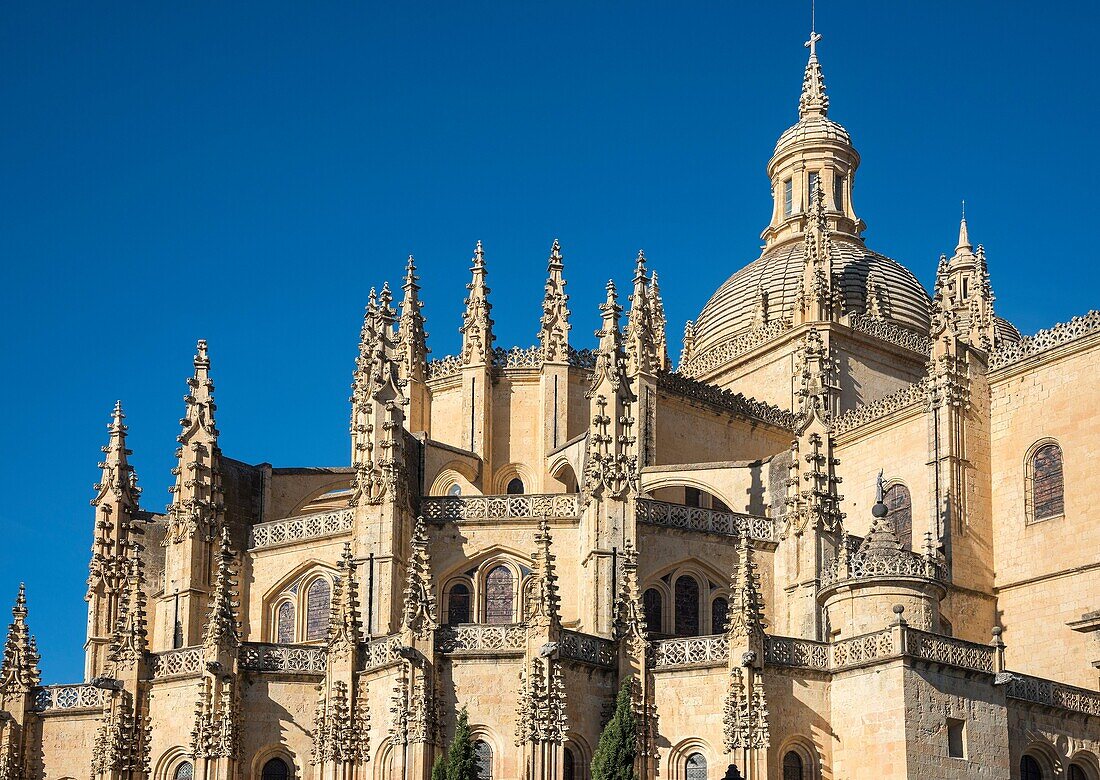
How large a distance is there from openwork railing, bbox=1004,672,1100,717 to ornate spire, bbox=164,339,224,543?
853 inches

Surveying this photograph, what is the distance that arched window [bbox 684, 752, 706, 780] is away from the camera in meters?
41.6

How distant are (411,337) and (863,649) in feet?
71.4

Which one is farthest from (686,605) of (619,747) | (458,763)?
(458,763)

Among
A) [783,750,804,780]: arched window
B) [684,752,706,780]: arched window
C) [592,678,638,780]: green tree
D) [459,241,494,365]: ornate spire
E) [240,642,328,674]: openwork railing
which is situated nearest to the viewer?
[592,678,638,780]: green tree

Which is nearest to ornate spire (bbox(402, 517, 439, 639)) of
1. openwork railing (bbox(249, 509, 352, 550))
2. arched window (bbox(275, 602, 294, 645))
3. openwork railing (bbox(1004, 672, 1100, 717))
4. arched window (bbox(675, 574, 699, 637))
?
openwork railing (bbox(249, 509, 352, 550))

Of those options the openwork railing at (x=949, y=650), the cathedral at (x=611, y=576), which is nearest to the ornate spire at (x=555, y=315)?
the cathedral at (x=611, y=576)

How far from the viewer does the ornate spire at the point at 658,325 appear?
60.9m

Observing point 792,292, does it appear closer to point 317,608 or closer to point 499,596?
point 499,596

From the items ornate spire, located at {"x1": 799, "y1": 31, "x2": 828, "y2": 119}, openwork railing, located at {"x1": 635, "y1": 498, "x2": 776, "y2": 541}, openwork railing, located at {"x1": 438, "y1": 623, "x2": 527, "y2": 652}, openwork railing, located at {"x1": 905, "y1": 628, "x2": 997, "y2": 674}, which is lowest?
openwork railing, located at {"x1": 905, "y1": 628, "x2": 997, "y2": 674}

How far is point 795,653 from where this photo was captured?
42.0 metres

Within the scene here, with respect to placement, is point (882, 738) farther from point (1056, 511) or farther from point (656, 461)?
point (656, 461)

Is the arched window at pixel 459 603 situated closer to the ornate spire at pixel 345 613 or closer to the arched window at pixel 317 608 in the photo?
the ornate spire at pixel 345 613

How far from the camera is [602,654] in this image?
141 ft

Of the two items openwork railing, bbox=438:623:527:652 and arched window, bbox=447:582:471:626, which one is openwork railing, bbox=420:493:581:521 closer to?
arched window, bbox=447:582:471:626
